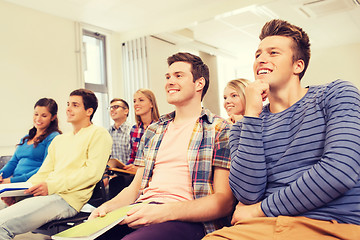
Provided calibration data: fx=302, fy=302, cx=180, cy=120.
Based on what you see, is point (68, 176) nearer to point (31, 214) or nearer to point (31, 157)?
point (31, 214)

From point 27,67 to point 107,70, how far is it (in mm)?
1610

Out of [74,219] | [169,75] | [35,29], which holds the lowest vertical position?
[74,219]

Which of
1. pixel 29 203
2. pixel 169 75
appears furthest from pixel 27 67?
Result: pixel 169 75

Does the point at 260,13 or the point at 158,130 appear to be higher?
the point at 260,13

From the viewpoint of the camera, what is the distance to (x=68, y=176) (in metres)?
2.01

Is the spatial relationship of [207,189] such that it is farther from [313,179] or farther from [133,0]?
[133,0]

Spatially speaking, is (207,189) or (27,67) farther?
(27,67)

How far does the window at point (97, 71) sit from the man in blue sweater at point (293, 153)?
14.9ft

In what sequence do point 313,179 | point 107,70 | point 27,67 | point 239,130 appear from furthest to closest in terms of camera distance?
1. point 107,70
2. point 27,67
3. point 239,130
4. point 313,179

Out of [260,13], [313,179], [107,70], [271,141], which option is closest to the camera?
[313,179]

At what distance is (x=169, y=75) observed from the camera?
160 cm

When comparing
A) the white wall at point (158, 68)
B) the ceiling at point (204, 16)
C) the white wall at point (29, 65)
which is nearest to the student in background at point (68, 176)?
the white wall at point (29, 65)

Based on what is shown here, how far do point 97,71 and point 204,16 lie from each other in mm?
2191

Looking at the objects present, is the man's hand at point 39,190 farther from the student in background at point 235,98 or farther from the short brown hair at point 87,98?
the student in background at point 235,98
